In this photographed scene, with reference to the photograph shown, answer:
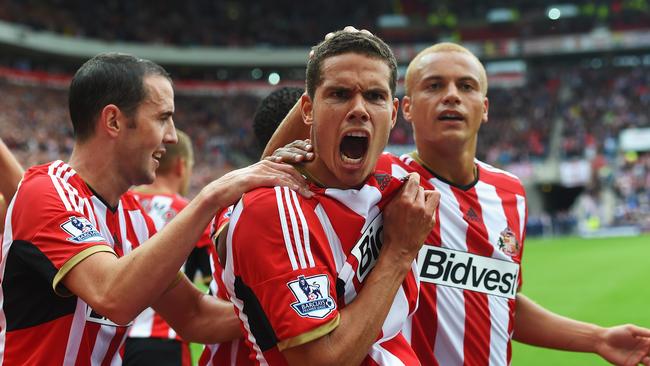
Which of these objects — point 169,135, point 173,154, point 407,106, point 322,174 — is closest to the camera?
point 322,174

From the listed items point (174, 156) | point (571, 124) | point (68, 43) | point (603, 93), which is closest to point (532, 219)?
point (571, 124)

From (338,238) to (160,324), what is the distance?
2.47 m

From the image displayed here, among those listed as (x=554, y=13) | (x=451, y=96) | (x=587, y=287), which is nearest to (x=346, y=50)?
(x=451, y=96)

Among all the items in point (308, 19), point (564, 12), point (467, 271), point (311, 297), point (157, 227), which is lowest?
point (311, 297)

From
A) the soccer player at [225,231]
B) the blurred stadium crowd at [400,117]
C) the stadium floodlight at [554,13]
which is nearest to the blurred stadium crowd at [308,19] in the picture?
the blurred stadium crowd at [400,117]

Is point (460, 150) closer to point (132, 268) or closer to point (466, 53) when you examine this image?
point (466, 53)

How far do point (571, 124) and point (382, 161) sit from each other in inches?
1460

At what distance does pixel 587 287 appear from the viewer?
12.4 m

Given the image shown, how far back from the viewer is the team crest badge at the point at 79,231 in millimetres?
2352

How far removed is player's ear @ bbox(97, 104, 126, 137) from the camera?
274 centimetres

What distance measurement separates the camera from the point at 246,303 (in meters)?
2.10

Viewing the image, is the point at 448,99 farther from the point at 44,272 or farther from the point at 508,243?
the point at 44,272

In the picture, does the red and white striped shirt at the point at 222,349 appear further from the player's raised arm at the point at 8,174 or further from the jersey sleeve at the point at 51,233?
the player's raised arm at the point at 8,174

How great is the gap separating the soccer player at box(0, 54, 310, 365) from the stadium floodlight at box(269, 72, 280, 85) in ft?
135
